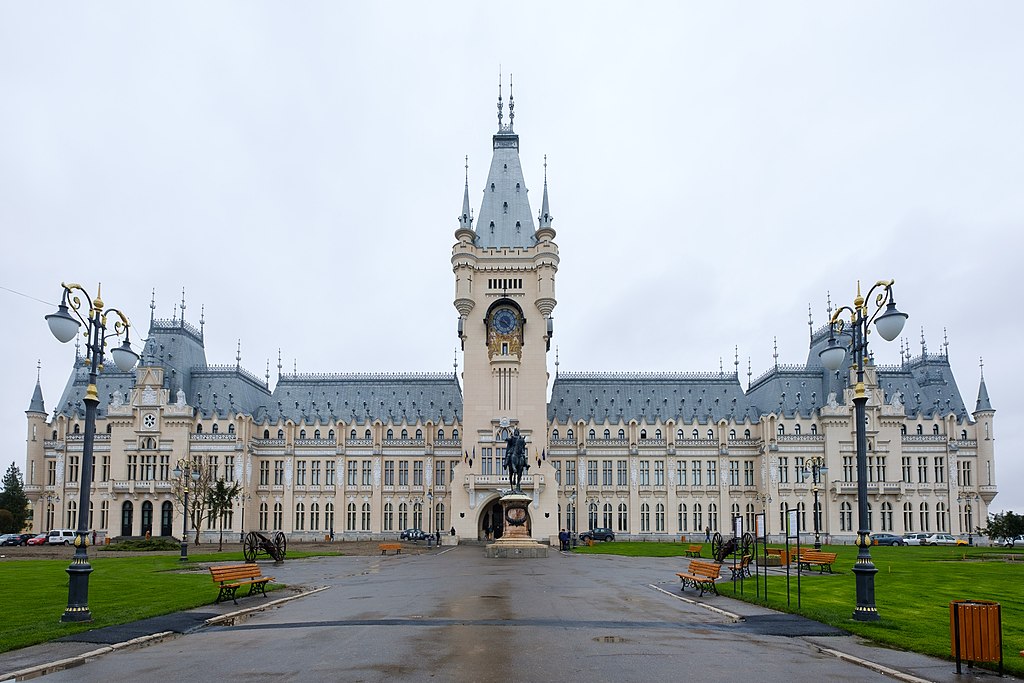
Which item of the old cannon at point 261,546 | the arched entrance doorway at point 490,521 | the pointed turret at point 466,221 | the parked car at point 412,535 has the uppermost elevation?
the pointed turret at point 466,221

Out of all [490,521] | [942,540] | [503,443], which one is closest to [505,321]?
[503,443]

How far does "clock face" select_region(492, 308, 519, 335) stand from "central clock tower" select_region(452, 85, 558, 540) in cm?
10

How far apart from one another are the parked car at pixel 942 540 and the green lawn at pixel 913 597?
3374 cm

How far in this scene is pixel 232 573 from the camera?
82.5 feet

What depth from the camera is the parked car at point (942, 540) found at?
77.3 meters

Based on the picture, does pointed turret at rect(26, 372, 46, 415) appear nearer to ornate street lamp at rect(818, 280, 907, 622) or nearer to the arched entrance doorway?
the arched entrance doorway

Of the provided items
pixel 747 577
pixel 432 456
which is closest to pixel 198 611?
pixel 747 577

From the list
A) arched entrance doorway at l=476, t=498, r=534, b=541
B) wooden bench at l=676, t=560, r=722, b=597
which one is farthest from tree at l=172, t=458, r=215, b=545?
wooden bench at l=676, t=560, r=722, b=597

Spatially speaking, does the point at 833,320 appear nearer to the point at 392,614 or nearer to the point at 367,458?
the point at 392,614

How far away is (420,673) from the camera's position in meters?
13.9

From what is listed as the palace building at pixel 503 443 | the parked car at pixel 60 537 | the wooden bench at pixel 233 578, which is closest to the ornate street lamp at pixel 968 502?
the palace building at pixel 503 443

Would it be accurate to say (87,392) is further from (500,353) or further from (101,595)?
(500,353)

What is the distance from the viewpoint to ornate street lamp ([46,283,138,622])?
20.5m

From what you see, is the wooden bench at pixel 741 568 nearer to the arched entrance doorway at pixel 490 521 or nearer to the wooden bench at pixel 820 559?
the wooden bench at pixel 820 559
